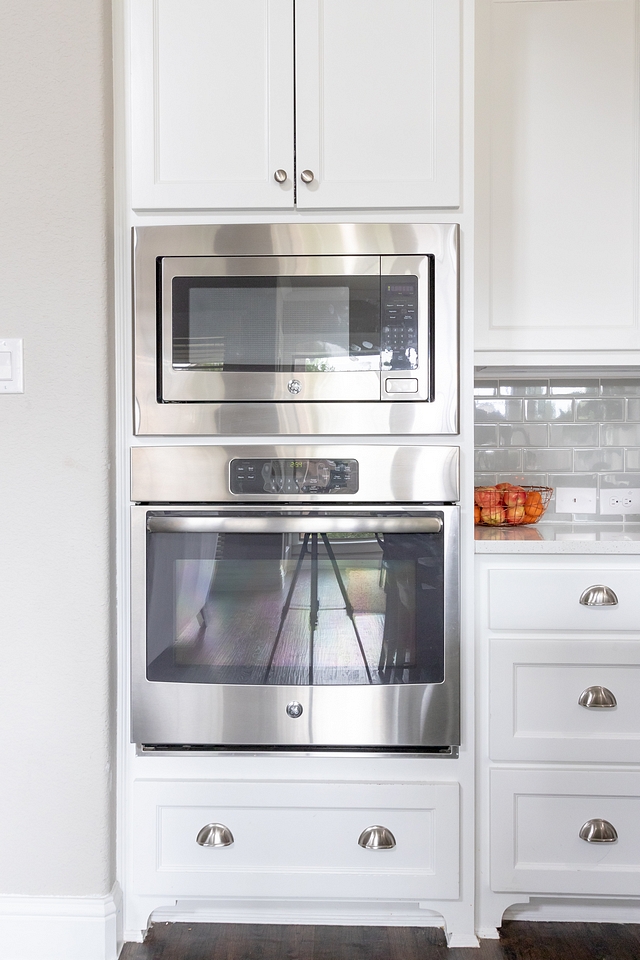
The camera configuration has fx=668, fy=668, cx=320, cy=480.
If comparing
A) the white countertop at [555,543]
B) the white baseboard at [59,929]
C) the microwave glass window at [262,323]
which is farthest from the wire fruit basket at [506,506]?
the white baseboard at [59,929]

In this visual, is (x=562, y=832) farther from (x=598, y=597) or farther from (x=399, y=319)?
(x=399, y=319)

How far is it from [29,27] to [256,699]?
153cm

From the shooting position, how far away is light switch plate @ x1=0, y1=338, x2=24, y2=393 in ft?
4.79

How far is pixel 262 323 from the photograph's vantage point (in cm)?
147

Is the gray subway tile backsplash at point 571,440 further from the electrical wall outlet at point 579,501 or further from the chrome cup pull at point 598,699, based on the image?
the chrome cup pull at point 598,699

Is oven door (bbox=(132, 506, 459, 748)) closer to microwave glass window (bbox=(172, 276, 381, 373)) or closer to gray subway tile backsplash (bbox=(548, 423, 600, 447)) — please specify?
microwave glass window (bbox=(172, 276, 381, 373))

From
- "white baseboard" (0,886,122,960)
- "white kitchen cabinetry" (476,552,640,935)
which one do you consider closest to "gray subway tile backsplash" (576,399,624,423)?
"white kitchen cabinetry" (476,552,640,935)

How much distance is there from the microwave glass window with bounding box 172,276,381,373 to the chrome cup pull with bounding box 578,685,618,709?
90 cm

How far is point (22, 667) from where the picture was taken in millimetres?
1473

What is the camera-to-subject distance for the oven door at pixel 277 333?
146 cm

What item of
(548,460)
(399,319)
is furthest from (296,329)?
(548,460)

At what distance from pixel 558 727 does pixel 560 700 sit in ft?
0.20

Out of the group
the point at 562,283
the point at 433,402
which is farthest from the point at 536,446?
the point at 433,402

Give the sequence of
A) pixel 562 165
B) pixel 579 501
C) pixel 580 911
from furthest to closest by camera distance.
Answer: pixel 579 501 → pixel 562 165 → pixel 580 911
